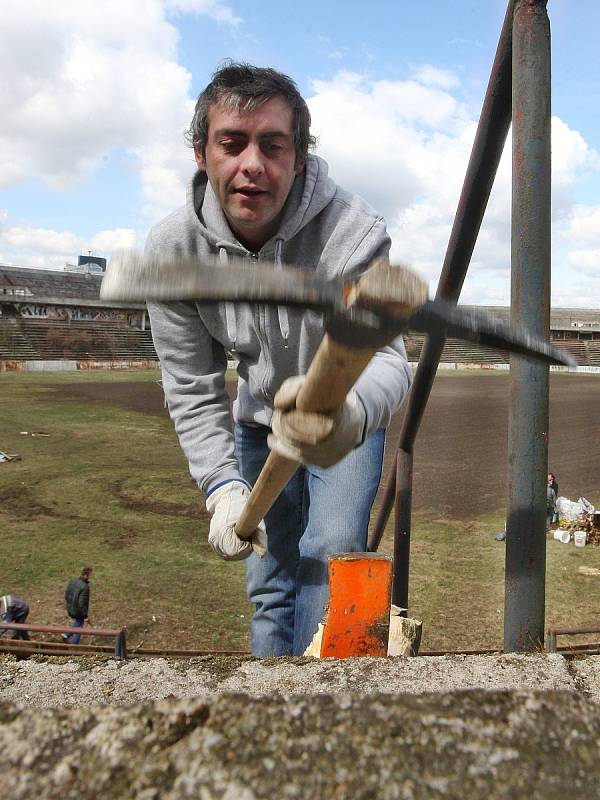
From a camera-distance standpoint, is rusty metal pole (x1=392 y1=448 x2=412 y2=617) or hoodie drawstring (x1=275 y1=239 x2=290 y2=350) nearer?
hoodie drawstring (x1=275 y1=239 x2=290 y2=350)

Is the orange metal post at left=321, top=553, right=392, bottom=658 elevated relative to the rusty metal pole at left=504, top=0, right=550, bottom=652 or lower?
lower

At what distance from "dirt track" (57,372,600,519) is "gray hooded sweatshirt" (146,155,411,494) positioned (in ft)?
26.4

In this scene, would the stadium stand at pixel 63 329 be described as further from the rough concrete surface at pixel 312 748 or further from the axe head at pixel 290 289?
the rough concrete surface at pixel 312 748

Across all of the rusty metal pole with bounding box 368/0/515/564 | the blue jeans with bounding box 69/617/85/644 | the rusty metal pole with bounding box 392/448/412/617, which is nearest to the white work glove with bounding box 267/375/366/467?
the rusty metal pole with bounding box 368/0/515/564

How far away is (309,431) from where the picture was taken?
1.37 meters

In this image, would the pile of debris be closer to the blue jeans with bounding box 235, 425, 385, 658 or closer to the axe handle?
the blue jeans with bounding box 235, 425, 385, 658

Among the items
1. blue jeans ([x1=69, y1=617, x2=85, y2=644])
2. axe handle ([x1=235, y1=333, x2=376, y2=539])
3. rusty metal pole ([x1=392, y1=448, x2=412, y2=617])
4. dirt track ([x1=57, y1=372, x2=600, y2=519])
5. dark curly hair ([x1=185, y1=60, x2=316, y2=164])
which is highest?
dark curly hair ([x1=185, y1=60, x2=316, y2=164])

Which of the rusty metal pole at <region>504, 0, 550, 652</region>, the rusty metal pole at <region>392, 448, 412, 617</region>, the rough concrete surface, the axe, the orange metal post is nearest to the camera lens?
the rough concrete surface

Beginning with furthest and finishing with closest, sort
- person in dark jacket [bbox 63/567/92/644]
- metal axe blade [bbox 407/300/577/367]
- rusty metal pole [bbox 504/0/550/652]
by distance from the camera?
1. person in dark jacket [bbox 63/567/92/644]
2. rusty metal pole [bbox 504/0/550/652]
3. metal axe blade [bbox 407/300/577/367]

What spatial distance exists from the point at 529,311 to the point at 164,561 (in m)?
6.80

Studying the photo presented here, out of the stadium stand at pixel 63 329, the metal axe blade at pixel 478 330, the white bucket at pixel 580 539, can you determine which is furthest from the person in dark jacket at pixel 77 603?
the stadium stand at pixel 63 329

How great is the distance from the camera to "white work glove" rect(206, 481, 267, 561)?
2.08 meters

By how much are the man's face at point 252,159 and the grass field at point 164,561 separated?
186 inches

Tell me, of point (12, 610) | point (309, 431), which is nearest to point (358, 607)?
point (309, 431)
